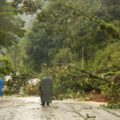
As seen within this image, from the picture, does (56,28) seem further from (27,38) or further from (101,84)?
(27,38)

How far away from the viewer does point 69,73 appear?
2780cm

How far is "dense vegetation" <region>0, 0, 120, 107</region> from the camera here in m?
25.3

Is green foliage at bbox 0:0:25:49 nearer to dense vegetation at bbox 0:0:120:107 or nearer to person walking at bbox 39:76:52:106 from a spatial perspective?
dense vegetation at bbox 0:0:120:107

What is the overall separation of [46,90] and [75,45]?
59.2 ft

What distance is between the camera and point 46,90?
85.6 ft

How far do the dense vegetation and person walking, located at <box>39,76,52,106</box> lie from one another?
1455mm

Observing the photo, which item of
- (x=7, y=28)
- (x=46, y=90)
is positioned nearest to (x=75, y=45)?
(x=7, y=28)

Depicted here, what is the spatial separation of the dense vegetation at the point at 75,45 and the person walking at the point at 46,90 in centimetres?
145

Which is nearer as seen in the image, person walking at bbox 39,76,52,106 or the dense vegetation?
the dense vegetation

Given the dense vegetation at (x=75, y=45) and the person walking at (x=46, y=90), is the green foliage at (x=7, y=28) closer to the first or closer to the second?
the dense vegetation at (x=75, y=45)

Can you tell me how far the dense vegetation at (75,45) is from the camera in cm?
2531

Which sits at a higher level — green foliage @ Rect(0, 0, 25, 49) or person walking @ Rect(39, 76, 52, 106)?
green foliage @ Rect(0, 0, 25, 49)

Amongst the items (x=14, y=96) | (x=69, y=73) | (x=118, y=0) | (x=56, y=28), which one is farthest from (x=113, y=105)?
(x=118, y=0)

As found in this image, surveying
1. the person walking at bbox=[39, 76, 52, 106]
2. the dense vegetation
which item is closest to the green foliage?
the dense vegetation
